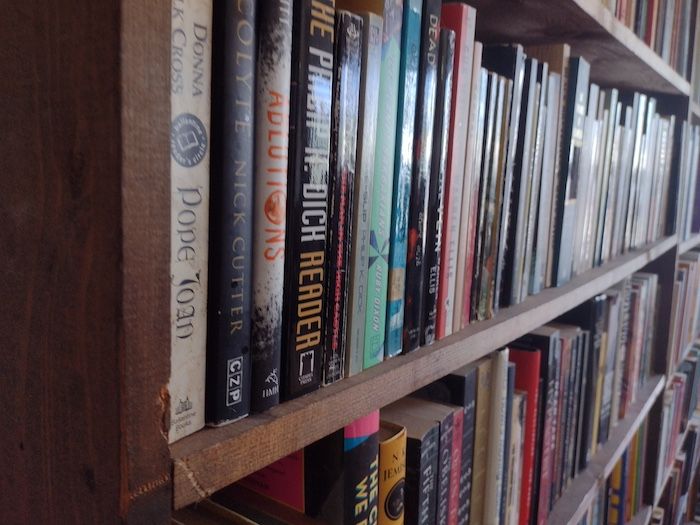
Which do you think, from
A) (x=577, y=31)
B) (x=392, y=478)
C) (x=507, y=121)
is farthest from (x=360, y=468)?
(x=577, y=31)

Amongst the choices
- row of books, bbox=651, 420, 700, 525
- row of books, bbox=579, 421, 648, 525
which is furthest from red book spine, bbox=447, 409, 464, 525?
row of books, bbox=651, 420, 700, 525

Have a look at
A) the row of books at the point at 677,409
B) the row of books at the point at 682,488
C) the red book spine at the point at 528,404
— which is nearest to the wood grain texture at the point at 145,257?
the red book spine at the point at 528,404

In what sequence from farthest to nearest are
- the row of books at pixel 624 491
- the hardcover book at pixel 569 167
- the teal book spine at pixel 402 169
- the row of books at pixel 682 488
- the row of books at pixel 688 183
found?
the row of books at pixel 682 488 → the row of books at pixel 688 183 → the row of books at pixel 624 491 → the hardcover book at pixel 569 167 → the teal book spine at pixel 402 169

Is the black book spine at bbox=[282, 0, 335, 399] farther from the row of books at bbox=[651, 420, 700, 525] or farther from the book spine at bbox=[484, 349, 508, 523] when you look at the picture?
the row of books at bbox=[651, 420, 700, 525]

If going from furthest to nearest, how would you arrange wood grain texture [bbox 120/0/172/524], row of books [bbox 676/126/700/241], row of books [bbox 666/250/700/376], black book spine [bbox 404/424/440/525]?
row of books [bbox 666/250/700/376] → row of books [bbox 676/126/700/241] → black book spine [bbox 404/424/440/525] → wood grain texture [bbox 120/0/172/524]

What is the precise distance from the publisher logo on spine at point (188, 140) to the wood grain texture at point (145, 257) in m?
0.02

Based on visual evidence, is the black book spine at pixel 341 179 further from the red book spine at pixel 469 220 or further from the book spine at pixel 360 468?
the red book spine at pixel 469 220

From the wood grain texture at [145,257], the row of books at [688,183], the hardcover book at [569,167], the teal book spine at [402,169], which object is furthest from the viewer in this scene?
the row of books at [688,183]

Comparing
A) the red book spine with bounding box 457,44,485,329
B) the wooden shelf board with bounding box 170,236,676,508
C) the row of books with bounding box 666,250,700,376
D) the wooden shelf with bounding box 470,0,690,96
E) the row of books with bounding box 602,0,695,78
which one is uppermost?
the row of books with bounding box 602,0,695,78

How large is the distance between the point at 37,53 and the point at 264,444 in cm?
24

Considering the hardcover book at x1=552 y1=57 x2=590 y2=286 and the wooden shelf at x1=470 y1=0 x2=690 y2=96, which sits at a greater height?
the wooden shelf at x1=470 y1=0 x2=690 y2=96

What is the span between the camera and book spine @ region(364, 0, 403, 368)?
1.46ft

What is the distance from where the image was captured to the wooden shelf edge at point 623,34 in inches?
27.9

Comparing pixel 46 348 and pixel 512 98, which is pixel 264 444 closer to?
pixel 46 348
